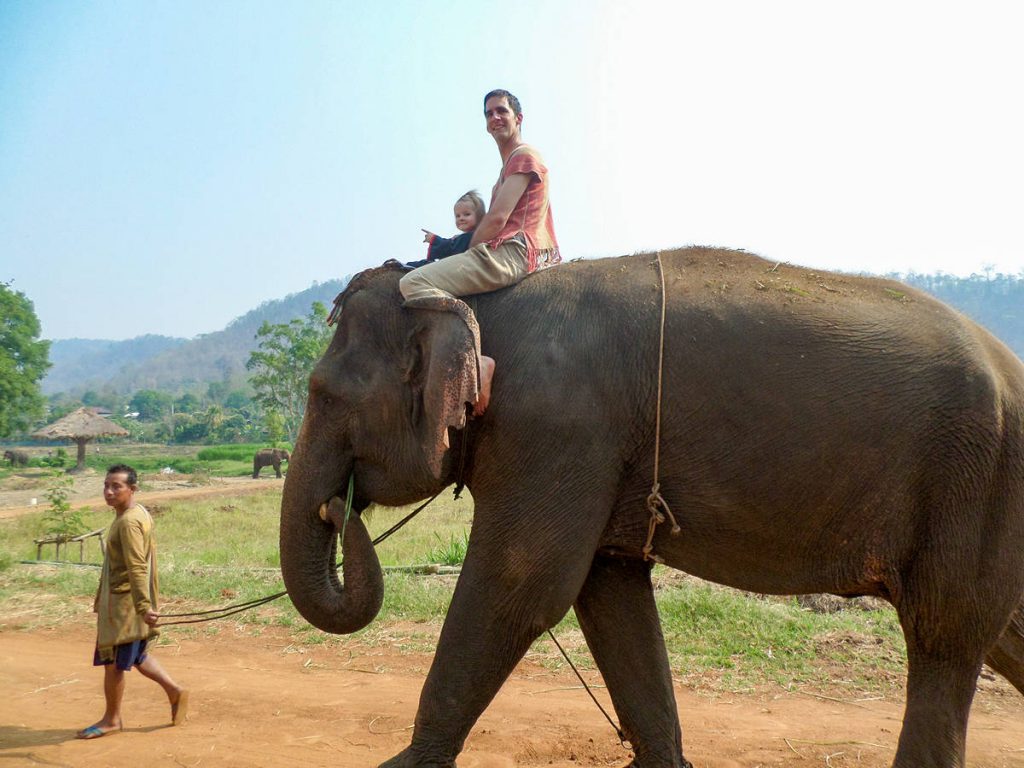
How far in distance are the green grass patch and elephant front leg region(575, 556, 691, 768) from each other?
1.06 metres

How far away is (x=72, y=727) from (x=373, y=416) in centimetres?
331

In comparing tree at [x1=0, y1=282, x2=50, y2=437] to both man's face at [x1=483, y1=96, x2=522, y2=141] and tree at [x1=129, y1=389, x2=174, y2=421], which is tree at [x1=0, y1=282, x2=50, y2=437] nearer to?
man's face at [x1=483, y1=96, x2=522, y2=141]

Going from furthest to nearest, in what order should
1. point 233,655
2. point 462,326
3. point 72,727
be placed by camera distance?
1. point 233,655
2. point 72,727
3. point 462,326

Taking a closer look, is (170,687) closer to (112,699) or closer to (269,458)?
(112,699)

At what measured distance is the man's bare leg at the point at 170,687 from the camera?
512cm

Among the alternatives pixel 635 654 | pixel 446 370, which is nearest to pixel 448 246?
pixel 446 370

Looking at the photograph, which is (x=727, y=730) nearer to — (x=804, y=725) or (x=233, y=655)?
(x=804, y=725)

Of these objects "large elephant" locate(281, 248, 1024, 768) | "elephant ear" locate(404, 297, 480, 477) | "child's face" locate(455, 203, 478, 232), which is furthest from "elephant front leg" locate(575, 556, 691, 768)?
"child's face" locate(455, 203, 478, 232)

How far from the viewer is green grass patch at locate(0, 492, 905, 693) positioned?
19.0 ft

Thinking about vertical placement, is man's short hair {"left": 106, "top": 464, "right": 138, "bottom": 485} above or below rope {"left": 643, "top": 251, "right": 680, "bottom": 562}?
below

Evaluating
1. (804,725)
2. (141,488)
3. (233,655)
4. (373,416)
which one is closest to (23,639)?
(233,655)

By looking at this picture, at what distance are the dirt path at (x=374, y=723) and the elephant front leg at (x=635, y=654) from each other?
3.04 ft

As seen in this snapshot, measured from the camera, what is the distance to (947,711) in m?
2.84

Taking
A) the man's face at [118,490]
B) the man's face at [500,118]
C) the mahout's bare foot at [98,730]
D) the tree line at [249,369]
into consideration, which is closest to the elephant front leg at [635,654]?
the man's face at [500,118]
